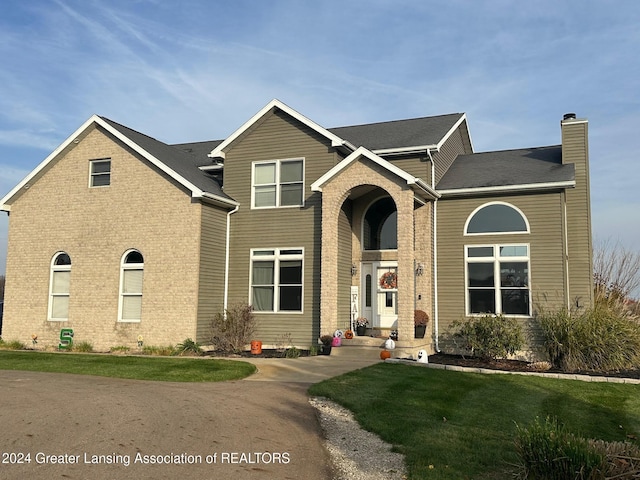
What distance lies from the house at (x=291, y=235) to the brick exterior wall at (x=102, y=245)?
0.15ft

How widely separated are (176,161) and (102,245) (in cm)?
376

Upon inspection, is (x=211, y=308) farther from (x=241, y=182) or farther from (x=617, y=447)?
(x=617, y=447)

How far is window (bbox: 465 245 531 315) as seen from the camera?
56.8ft

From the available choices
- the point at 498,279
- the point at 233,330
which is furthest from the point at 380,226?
the point at 233,330

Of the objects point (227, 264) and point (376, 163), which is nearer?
point (376, 163)

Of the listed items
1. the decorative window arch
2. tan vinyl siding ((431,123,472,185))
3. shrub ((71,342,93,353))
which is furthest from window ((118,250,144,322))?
the decorative window arch

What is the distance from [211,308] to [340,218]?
16.5 ft

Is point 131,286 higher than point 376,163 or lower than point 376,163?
lower

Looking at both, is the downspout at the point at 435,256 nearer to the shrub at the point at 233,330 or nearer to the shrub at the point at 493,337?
the shrub at the point at 493,337

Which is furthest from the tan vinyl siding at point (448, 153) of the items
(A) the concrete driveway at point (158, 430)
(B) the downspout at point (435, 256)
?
(A) the concrete driveway at point (158, 430)

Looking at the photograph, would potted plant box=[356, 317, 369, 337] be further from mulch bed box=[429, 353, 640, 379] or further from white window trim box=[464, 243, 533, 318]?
white window trim box=[464, 243, 533, 318]

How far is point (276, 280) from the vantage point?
18.8 m

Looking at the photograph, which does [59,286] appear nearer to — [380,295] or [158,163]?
[158,163]

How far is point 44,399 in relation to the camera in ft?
32.0
